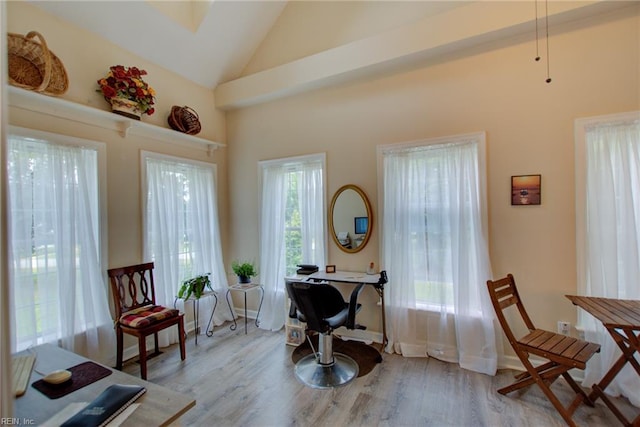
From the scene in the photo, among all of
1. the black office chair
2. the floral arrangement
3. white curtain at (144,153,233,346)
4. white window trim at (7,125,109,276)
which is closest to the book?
the black office chair

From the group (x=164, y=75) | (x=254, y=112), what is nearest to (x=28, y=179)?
(x=164, y=75)

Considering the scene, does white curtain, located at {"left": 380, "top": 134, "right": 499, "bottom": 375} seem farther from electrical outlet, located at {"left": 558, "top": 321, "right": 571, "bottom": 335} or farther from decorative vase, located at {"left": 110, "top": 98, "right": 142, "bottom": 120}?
decorative vase, located at {"left": 110, "top": 98, "right": 142, "bottom": 120}

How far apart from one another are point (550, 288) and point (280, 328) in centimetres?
282

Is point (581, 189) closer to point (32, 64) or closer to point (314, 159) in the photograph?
point (314, 159)

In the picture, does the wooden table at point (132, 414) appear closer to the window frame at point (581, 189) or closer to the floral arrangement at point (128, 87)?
the floral arrangement at point (128, 87)

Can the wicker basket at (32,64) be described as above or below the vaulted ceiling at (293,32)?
below

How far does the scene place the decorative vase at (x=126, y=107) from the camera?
2.82 m

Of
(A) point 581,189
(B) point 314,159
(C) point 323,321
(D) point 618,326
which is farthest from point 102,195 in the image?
(A) point 581,189

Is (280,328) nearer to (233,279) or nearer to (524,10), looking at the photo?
(233,279)

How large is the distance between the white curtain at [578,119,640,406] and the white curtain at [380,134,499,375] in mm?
713

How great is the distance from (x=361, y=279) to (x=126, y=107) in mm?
2868

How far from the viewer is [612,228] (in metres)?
2.24

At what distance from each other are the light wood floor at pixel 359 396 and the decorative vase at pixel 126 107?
8.01 ft

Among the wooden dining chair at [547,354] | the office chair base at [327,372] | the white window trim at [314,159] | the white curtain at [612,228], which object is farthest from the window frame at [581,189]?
the white window trim at [314,159]
